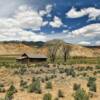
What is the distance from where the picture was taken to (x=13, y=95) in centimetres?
2245

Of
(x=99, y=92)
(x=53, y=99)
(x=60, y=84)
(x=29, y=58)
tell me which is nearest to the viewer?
(x=53, y=99)

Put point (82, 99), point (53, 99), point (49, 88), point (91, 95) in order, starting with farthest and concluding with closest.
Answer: point (49, 88)
point (91, 95)
point (53, 99)
point (82, 99)

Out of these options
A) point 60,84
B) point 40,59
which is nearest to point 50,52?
point 40,59

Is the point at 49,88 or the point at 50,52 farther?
the point at 50,52

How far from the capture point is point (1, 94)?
23.1m

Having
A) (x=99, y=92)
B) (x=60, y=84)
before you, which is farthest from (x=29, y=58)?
(x=99, y=92)

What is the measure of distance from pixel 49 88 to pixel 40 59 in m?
58.2

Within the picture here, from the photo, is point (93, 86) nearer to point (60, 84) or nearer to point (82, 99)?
point (60, 84)

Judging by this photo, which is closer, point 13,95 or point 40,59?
point 13,95

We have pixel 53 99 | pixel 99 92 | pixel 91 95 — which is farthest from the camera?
pixel 99 92

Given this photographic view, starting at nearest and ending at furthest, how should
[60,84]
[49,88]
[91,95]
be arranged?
[91,95] → [49,88] → [60,84]

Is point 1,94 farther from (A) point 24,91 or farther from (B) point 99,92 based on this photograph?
(B) point 99,92

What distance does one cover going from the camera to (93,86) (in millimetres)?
25344

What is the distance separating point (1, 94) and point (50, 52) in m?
68.3
